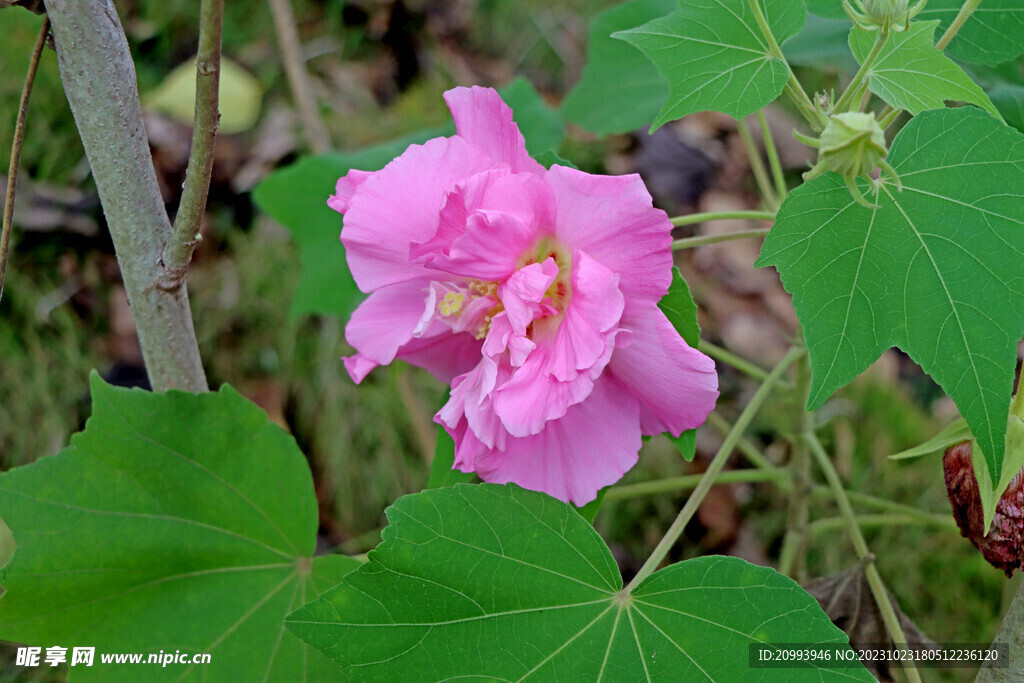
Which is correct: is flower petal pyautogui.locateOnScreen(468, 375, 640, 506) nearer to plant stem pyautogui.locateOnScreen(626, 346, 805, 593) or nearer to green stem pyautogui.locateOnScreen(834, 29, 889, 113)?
plant stem pyautogui.locateOnScreen(626, 346, 805, 593)

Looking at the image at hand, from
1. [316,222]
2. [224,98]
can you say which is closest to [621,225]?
[316,222]

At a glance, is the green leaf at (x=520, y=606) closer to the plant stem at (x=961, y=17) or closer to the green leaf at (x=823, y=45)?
the plant stem at (x=961, y=17)

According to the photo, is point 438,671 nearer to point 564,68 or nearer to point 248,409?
point 248,409

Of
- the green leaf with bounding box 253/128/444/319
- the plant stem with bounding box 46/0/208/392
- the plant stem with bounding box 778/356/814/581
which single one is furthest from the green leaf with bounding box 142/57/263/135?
the plant stem with bounding box 778/356/814/581

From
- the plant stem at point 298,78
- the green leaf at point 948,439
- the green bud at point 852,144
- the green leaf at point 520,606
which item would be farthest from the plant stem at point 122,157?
the plant stem at point 298,78

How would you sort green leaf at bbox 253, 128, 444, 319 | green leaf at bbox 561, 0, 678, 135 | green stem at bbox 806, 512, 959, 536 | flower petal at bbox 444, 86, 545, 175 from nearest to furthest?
1. flower petal at bbox 444, 86, 545, 175
2. green stem at bbox 806, 512, 959, 536
3. green leaf at bbox 561, 0, 678, 135
4. green leaf at bbox 253, 128, 444, 319

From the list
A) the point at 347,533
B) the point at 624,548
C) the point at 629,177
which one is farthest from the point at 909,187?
the point at 347,533
